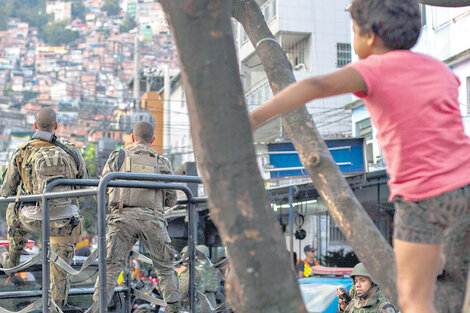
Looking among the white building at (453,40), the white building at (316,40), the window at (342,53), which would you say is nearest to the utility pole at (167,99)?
the white building at (316,40)

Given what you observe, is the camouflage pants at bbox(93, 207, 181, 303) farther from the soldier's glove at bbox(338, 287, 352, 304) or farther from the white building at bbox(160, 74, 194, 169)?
the white building at bbox(160, 74, 194, 169)

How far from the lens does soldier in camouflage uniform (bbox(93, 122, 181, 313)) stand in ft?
Result: 20.6

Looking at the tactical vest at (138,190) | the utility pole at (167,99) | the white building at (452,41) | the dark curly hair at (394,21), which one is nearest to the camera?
the dark curly hair at (394,21)

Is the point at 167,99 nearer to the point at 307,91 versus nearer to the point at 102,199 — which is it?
the point at 102,199

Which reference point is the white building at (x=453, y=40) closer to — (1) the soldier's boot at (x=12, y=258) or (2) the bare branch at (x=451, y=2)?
(2) the bare branch at (x=451, y=2)

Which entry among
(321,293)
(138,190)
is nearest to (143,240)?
(138,190)

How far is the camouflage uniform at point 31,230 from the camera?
19.8 ft

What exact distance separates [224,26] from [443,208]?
3.34 feet

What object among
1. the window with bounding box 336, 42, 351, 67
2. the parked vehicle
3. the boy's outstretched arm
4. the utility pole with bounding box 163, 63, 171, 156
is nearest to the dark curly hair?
the boy's outstretched arm

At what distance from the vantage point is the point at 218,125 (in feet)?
7.72

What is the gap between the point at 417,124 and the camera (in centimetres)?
260

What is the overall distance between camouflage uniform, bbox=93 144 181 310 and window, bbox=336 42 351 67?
84.7 ft

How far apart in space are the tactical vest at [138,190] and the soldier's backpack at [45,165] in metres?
0.45

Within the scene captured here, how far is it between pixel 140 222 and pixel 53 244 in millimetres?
761
